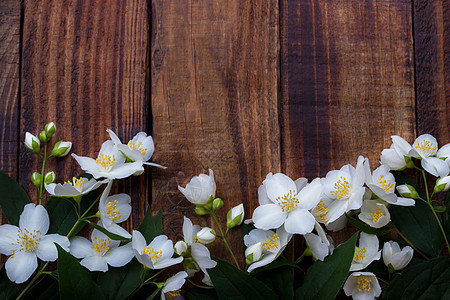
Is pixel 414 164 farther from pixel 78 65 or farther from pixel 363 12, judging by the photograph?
pixel 78 65

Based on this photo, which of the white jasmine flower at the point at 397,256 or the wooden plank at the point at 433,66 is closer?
the white jasmine flower at the point at 397,256

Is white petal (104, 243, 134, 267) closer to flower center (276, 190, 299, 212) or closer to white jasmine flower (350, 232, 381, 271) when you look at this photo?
flower center (276, 190, 299, 212)

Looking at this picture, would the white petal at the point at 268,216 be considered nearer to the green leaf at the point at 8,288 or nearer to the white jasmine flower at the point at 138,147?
the white jasmine flower at the point at 138,147

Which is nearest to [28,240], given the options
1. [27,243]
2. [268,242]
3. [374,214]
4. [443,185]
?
[27,243]

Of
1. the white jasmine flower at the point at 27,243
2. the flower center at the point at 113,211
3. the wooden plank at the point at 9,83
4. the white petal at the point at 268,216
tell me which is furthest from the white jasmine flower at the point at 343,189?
the wooden plank at the point at 9,83

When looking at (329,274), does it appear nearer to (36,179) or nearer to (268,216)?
(268,216)

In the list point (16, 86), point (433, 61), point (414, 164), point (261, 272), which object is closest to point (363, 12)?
point (433, 61)
